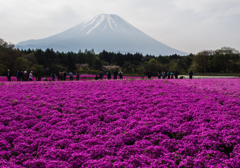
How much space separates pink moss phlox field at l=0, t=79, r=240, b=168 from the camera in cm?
677

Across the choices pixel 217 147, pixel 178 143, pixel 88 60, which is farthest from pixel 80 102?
pixel 88 60

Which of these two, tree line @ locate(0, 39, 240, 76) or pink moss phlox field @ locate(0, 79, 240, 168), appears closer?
pink moss phlox field @ locate(0, 79, 240, 168)

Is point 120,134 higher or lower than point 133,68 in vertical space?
lower

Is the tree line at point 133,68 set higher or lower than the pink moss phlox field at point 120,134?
higher

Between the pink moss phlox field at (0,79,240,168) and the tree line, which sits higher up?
the tree line

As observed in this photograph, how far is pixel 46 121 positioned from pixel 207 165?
8.17 metres

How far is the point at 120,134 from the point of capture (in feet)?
29.0

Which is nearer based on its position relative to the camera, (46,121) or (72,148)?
(72,148)

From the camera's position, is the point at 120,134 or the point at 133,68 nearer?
the point at 120,134

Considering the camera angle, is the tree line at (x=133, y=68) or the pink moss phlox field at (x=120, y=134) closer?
the pink moss phlox field at (x=120, y=134)

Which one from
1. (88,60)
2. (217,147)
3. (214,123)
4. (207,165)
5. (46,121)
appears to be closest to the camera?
(207,165)

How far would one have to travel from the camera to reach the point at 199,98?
15.3m

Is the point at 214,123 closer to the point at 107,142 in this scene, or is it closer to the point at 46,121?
the point at 107,142

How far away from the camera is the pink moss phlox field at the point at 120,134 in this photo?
22.2 feet
